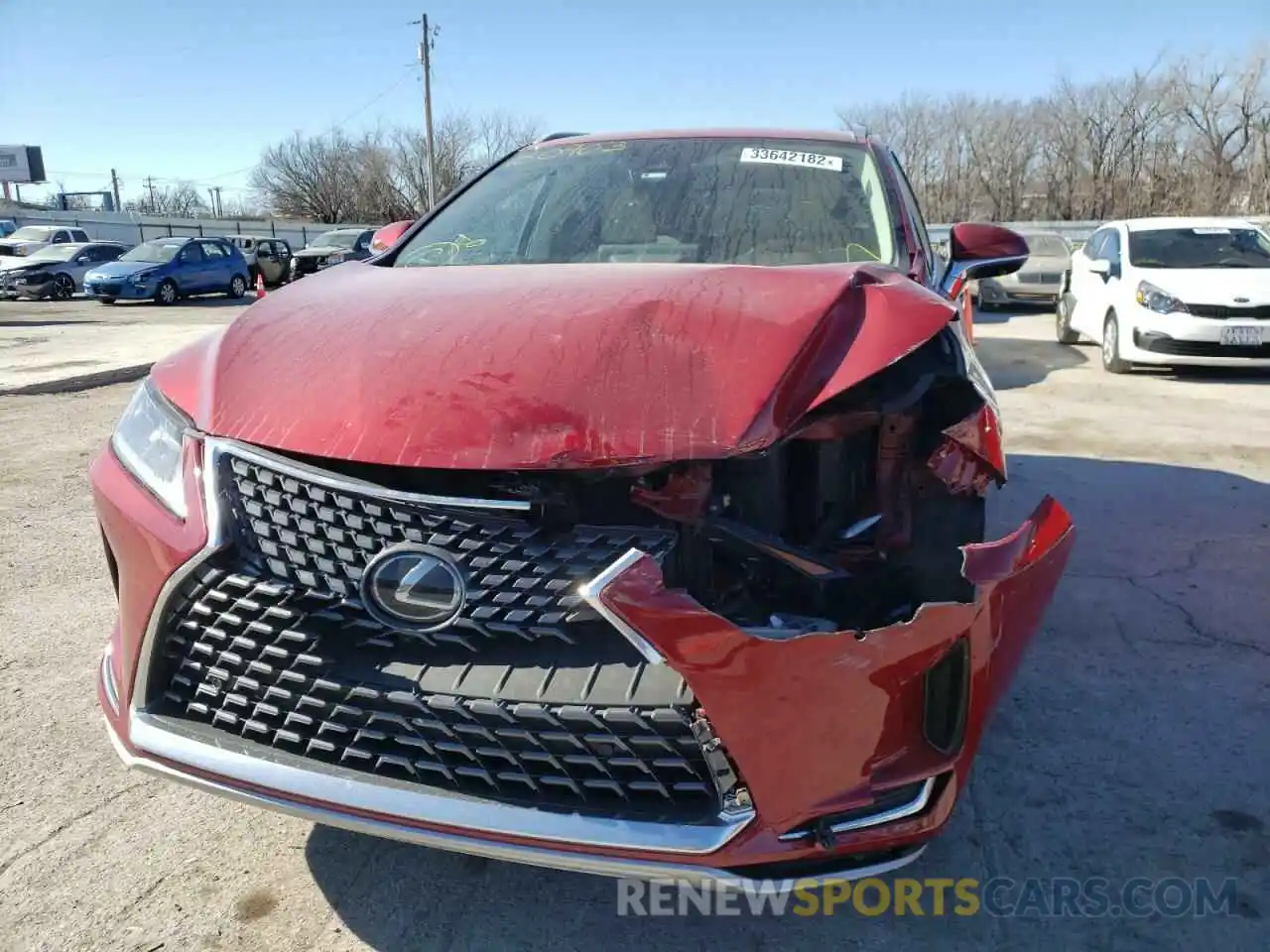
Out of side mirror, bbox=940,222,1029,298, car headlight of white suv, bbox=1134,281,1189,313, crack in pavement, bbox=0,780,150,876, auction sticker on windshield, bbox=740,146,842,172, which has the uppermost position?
auction sticker on windshield, bbox=740,146,842,172

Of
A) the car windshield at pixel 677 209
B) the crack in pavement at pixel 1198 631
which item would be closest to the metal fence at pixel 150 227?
the car windshield at pixel 677 209

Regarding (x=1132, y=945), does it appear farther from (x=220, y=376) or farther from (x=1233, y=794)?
(x=220, y=376)

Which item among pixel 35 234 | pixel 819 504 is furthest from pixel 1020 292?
pixel 35 234

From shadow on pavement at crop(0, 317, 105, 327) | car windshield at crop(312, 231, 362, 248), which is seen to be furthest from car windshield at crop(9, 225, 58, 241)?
shadow on pavement at crop(0, 317, 105, 327)

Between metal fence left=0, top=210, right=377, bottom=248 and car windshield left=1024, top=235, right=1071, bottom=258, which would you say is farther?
metal fence left=0, top=210, right=377, bottom=248

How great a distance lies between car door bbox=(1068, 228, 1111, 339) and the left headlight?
9463 mm

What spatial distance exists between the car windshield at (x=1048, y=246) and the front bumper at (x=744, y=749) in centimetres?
1493

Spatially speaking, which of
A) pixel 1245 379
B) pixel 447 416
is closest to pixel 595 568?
pixel 447 416

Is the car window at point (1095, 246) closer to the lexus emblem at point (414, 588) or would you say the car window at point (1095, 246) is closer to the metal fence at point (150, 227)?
the lexus emblem at point (414, 588)

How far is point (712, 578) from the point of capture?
1793 millimetres

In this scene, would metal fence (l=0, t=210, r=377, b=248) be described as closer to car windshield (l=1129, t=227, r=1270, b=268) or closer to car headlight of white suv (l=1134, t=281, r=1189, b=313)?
car windshield (l=1129, t=227, r=1270, b=268)

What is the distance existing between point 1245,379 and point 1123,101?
1697 inches

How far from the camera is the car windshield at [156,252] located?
20.2 metres

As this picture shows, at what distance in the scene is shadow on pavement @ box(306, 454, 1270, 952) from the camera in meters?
1.91
